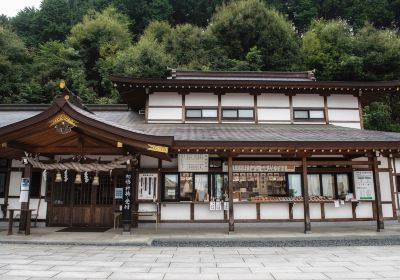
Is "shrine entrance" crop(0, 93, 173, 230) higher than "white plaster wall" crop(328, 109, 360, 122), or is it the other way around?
"white plaster wall" crop(328, 109, 360, 122)

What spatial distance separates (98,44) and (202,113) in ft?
84.8

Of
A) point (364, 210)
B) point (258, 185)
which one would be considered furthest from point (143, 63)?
point (364, 210)

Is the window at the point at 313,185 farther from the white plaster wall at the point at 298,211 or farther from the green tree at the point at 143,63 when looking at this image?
the green tree at the point at 143,63

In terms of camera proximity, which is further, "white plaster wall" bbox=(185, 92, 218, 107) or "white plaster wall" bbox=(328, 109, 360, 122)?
"white plaster wall" bbox=(328, 109, 360, 122)

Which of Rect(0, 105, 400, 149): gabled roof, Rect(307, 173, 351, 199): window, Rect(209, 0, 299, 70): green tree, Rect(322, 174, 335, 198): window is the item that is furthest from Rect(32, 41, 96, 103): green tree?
Rect(322, 174, 335, 198): window

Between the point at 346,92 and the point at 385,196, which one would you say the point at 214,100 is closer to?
the point at 346,92

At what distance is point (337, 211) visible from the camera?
13.4 m

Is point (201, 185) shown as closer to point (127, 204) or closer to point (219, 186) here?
point (219, 186)

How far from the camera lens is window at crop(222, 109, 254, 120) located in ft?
51.1

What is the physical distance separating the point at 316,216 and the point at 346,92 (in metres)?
6.73

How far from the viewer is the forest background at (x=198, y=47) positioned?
1176 inches

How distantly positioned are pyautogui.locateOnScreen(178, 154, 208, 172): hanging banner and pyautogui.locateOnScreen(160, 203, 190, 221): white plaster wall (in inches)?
63.6

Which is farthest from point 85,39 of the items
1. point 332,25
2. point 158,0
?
point 332,25

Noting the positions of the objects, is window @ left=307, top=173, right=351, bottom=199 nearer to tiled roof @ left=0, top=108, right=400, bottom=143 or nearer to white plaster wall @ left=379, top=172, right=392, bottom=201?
white plaster wall @ left=379, top=172, right=392, bottom=201
